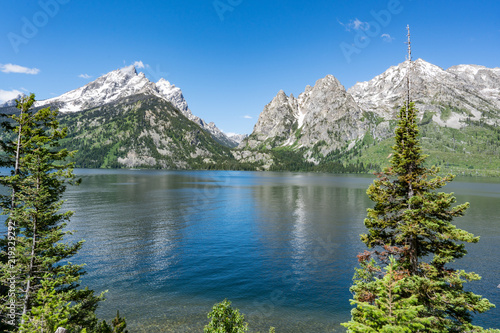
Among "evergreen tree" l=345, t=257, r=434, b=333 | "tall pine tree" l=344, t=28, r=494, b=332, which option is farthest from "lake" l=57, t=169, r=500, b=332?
"evergreen tree" l=345, t=257, r=434, b=333

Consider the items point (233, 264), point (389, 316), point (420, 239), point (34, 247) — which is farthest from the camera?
point (233, 264)

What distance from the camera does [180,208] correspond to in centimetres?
10594

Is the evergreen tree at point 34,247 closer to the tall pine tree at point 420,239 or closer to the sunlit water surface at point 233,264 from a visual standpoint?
the sunlit water surface at point 233,264

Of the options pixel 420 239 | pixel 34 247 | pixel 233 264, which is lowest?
pixel 233 264

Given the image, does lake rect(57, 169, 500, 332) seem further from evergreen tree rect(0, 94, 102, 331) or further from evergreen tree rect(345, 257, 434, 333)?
evergreen tree rect(345, 257, 434, 333)

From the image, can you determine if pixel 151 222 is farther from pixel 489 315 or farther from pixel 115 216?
pixel 489 315

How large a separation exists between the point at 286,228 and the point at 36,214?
65.0m

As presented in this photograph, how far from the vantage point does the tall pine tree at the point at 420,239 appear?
17625 millimetres

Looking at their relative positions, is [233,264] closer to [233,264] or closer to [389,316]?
[233,264]

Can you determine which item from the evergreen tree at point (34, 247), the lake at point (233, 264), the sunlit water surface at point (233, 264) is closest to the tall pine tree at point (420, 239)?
the sunlit water surface at point (233, 264)

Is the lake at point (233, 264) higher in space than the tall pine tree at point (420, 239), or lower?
lower

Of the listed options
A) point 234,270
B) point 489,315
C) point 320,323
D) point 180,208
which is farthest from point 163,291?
point 180,208

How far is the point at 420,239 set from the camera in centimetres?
2125

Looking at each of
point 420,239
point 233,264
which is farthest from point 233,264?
point 420,239
